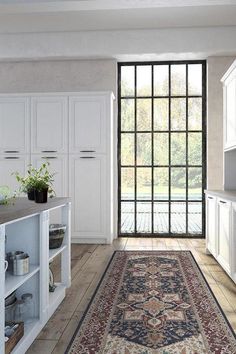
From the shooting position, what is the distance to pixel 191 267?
4.08m

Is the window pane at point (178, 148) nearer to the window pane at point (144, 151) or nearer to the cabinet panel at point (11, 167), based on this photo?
the window pane at point (144, 151)

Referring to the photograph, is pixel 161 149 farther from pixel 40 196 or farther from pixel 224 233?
pixel 40 196

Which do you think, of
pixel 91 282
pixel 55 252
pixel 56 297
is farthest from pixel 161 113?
pixel 56 297

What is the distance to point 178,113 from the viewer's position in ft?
20.1

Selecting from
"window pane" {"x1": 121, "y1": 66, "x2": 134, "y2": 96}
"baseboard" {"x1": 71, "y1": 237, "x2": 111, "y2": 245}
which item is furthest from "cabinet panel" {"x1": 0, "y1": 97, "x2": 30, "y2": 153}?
"window pane" {"x1": 121, "y1": 66, "x2": 134, "y2": 96}

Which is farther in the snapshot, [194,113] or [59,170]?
[194,113]

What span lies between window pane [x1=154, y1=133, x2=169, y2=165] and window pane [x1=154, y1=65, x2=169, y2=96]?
0.68 metres

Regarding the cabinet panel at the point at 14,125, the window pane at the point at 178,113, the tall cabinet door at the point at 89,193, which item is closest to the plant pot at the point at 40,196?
the tall cabinet door at the point at 89,193

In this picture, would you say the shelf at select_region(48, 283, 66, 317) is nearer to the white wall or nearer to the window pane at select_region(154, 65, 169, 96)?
the white wall

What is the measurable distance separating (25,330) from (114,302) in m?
0.92

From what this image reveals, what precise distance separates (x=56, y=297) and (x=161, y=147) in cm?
373

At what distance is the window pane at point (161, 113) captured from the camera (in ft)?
20.1

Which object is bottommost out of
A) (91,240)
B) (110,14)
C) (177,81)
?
(91,240)

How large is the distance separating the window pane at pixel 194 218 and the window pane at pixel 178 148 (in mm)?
713
